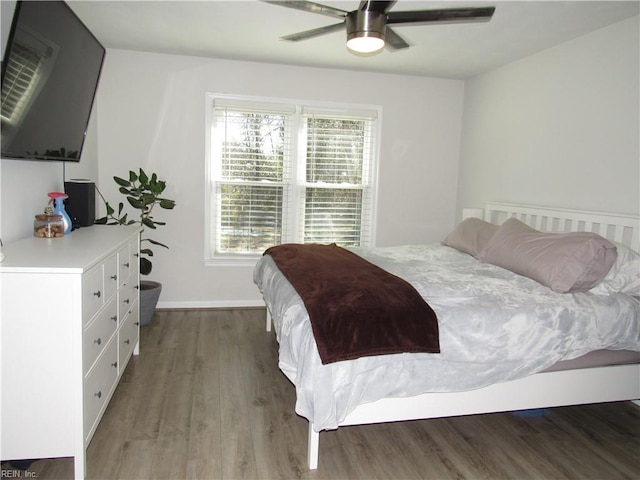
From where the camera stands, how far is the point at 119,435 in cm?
222

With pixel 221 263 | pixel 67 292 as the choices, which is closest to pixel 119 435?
pixel 67 292

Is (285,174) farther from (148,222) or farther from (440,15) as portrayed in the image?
(440,15)

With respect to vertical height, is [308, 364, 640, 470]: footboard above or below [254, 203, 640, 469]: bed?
below

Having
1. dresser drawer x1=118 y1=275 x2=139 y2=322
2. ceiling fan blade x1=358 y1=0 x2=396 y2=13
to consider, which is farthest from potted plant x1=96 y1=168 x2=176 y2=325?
ceiling fan blade x1=358 y1=0 x2=396 y2=13

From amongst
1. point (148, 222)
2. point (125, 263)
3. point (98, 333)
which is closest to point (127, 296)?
point (125, 263)

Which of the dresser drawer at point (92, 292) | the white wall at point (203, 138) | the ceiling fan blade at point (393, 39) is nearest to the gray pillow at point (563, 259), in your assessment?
the ceiling fan blade at point (393, 39)

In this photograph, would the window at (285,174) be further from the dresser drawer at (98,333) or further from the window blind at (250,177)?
the dresser drawer at (98,333)

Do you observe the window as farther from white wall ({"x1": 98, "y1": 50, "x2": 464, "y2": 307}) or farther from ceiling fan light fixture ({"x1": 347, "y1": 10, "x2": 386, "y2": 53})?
ceiling fan light fixture ({"x1": 347, "y1": 10, "x2": 386, "y2": 53})

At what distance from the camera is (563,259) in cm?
Answer: 252

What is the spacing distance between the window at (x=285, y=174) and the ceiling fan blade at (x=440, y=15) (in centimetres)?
228

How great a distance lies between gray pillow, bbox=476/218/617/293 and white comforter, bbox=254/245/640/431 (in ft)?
0.25

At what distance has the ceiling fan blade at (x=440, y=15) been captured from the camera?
2.12 m

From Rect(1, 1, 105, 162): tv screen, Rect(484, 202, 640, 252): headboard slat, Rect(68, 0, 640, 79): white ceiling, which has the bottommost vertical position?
Rect(484, 202, 640, 252): headboard slat

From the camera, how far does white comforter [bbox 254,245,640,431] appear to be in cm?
188
